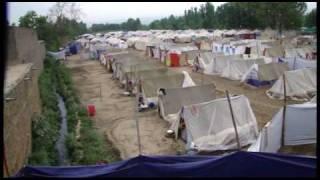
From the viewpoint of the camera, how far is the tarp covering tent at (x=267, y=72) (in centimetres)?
1800

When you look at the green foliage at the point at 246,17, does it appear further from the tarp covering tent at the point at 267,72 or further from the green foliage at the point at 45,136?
the green foliage at the point at 45,136

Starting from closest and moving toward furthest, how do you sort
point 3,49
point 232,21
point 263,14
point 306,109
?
1. point 3,49
2. point 306,109
3. point 263,14
4. point 232,21

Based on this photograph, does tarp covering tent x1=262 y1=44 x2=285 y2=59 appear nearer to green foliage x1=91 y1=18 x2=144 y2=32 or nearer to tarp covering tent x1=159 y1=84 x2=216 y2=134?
tarp covering tent x1=159 y1=84 x2=216 y2=134

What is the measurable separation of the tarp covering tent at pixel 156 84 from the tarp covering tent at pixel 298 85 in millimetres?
3289

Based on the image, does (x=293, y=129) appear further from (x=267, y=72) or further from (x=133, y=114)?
(x=267, y=72)

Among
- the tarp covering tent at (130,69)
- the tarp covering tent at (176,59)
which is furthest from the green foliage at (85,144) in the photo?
the tarp covering tent at (176,59)

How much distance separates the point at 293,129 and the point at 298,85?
25.9 feet

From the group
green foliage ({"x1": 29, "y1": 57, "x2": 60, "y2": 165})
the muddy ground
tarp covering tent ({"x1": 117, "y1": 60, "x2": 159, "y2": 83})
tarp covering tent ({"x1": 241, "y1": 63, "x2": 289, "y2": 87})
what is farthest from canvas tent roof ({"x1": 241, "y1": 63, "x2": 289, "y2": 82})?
green foliage ({"x1": 29, "y1": 57, "x2": 60, "y2": 165})

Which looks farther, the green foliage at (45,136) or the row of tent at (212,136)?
the green foliage at (45,136)

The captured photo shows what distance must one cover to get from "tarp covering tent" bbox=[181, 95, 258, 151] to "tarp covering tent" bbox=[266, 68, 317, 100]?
564 cm

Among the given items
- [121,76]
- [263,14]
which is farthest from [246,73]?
[263,14]

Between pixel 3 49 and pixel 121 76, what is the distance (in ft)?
66.8

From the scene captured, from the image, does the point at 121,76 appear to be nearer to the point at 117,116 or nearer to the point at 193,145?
the point at 117,116

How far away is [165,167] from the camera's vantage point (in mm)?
4379
